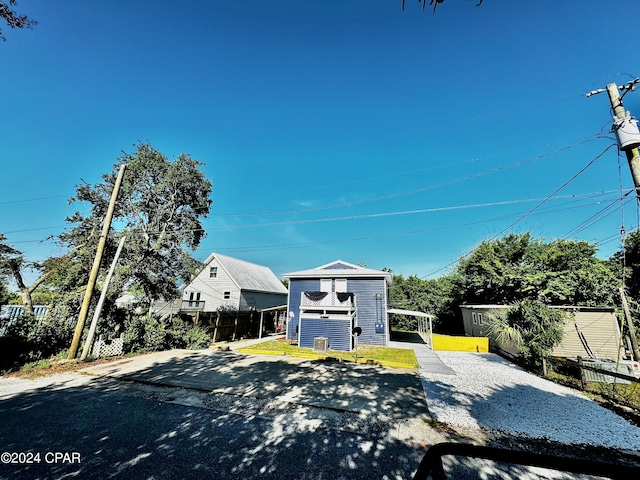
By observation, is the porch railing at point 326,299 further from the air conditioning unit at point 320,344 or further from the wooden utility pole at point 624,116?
the wooden utility pole at point 624,116

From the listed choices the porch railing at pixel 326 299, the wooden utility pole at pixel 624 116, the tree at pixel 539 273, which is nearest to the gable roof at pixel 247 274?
the porch railing at pixel 326 299

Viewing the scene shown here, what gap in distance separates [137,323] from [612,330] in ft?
79.2

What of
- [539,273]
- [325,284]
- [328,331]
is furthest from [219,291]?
[539,273]

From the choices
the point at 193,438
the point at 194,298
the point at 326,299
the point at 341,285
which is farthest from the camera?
the point at 194,298

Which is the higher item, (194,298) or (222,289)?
(222,289)

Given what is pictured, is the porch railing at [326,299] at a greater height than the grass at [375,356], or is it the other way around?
the porch railing at [326,299]

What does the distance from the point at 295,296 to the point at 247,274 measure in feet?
37.0

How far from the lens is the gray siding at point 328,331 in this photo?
15384 mm

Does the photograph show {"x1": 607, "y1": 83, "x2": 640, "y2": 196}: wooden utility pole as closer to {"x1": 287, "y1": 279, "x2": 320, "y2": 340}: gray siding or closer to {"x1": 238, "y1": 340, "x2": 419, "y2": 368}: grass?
{"x1": 238, "y1": 340, "x2": 419, "y2": 368}: grass

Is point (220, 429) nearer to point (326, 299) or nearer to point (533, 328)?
point (326, 299)

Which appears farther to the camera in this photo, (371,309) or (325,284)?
(325,284)

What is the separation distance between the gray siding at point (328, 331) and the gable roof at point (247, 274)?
10826 mm

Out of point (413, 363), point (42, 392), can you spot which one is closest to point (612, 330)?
point (413, 363)

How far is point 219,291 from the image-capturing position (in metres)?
25.4
